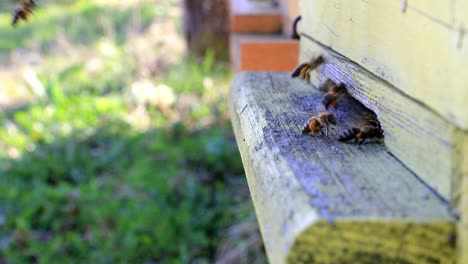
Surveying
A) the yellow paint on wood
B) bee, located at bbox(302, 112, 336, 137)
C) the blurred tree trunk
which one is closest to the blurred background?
the blurred tree trunk

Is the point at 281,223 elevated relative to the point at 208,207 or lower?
elevated

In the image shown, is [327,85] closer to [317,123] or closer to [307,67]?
[307,67]

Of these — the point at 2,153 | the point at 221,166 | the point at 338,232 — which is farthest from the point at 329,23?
the point at 2,153

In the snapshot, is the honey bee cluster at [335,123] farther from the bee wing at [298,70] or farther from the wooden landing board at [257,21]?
the wooden landing board at [257,21]

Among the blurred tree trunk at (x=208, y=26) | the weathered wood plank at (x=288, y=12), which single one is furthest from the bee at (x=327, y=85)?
the blurred tree trunk at (x=208, y=26)

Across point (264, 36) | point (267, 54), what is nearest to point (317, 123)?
point (267, 54)

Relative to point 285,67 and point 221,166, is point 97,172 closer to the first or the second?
point 221,166
